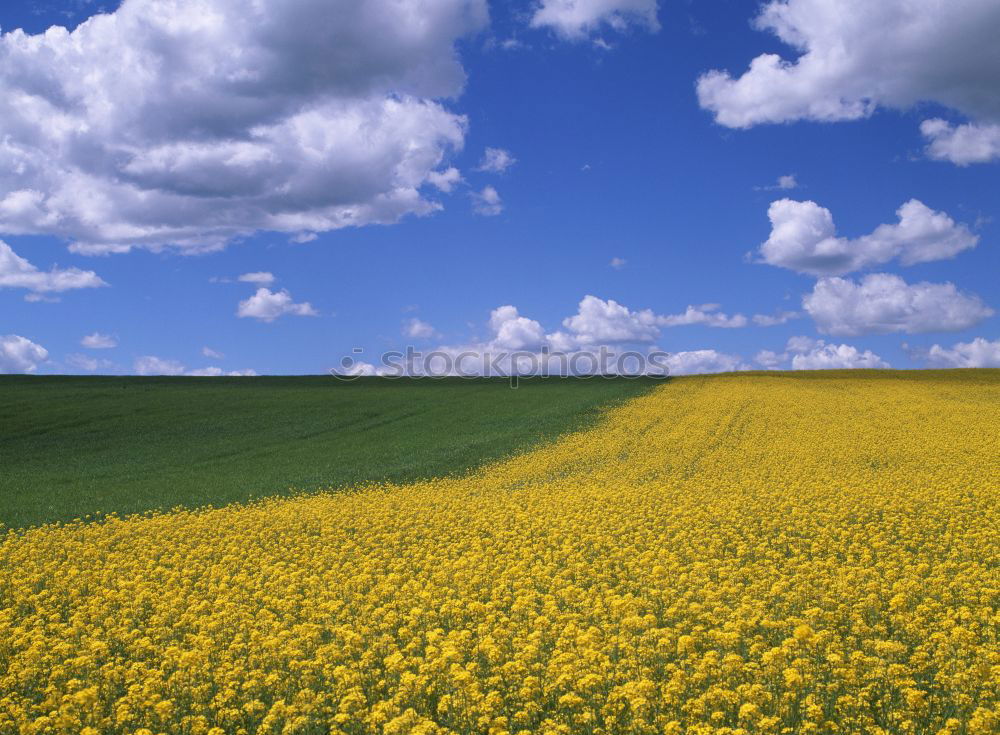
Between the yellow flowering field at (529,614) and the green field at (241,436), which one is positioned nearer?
the yellow flowering field at (529,614)

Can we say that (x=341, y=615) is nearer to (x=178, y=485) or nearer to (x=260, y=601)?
(x=260, y=601)

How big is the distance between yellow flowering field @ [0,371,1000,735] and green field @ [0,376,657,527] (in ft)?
22.5

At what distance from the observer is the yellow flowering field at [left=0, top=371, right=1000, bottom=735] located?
25.2 feet

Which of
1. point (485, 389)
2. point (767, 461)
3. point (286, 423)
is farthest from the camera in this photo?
point (485, 389)

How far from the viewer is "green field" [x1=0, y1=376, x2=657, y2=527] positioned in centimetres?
2827

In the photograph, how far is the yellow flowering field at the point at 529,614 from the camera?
769 cm

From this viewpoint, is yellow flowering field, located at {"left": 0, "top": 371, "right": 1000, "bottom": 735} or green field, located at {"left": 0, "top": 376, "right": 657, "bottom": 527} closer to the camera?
yellow flowering field, located at {"left": 0, "top": 371, "right": 1000, "bottom": 735}

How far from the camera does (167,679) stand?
9227mm

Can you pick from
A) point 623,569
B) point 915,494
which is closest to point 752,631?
point 623,569

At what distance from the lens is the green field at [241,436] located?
2827cm

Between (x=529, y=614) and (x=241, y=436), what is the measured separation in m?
35.9

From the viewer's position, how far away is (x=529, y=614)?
1009cm

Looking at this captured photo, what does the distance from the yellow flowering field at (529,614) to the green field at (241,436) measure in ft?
22.5

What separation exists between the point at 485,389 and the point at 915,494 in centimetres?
4847
